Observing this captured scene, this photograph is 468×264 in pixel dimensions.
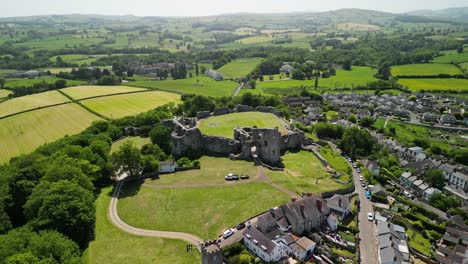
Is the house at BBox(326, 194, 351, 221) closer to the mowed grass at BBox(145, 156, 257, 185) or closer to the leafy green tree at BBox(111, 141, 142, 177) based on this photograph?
the mowed grass at BBox(145, 156, 257, 185)

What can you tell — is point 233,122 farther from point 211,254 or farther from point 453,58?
point 453,58

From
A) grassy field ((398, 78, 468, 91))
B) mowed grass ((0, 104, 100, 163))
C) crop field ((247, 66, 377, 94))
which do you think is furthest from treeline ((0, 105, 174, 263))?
grassy field ((398, 78, 468, 91))

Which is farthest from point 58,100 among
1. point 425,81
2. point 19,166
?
point 425,81

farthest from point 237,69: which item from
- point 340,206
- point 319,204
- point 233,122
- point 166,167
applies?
point 319,204

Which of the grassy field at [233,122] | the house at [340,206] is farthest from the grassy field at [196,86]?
the house at [340,206]

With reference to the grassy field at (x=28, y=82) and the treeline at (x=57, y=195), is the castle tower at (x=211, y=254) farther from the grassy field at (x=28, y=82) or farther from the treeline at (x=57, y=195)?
the grassy field at (x=28, y=82)

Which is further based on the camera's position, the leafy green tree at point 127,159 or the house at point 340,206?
the leafy green tree at point 127,159

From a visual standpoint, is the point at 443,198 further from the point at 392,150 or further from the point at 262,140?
the point at 262,140
